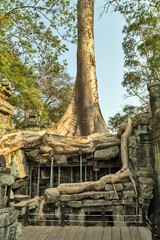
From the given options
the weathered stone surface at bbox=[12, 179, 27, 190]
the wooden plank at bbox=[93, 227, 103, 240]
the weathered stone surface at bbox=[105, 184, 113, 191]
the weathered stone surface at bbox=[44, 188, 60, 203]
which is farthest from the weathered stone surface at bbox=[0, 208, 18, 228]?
the weathered stone surface at bbox=[12, 179, 27, 190]

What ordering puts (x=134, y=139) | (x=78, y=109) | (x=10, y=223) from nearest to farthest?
1. (x=10, y=223)
2. (x=134, y=139)
3. (x=78, y=109)

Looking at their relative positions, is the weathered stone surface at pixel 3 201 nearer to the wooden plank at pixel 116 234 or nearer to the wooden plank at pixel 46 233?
the wooden plank at pixel 46 233

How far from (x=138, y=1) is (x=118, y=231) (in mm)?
14223

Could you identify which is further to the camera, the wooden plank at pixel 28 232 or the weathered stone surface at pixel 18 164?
the weathered stone surface at pixel 18 164

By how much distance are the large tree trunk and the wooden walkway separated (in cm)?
528

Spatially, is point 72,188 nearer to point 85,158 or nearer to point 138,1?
point 85,158

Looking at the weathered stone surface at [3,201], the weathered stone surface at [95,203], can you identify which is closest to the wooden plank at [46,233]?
the weathered stone surface at [95,203]

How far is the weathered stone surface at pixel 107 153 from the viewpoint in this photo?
7.70m

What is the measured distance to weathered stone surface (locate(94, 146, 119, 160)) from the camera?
25.3 feet

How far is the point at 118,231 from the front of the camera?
4.55 metres

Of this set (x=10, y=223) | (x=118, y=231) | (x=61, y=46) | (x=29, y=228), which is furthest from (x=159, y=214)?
(x=61, y=46)

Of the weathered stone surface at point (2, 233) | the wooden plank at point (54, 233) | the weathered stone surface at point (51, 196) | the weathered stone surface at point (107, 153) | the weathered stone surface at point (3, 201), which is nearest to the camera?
the weathered stone surface at point (2, 233)

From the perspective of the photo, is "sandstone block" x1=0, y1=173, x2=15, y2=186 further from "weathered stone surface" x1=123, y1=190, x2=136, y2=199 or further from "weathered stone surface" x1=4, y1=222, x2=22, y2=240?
"weathered stone surface" x1=123, y1=190, x2=136, y2=199

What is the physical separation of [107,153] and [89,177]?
1.39 metres
